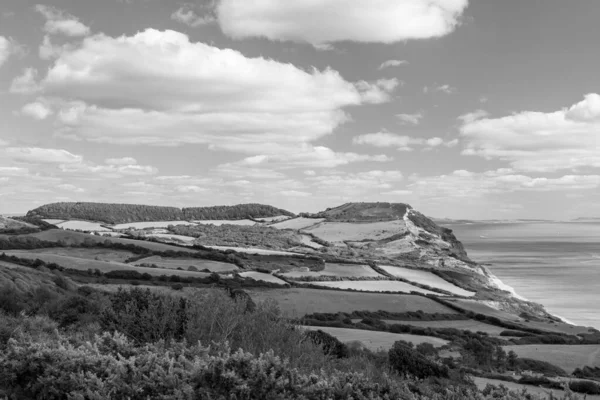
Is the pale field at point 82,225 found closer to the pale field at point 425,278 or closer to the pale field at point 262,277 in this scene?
the pale field at point 262,277

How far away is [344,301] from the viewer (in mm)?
49281

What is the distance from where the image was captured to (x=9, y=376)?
8.82 m

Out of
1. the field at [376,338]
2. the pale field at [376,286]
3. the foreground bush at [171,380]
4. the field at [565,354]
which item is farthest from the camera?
the pale field at [376,286]

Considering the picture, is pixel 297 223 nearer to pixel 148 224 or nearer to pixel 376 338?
pixel 148 224

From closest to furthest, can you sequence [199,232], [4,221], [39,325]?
→ [39,325] → [4,221] → [199,232]

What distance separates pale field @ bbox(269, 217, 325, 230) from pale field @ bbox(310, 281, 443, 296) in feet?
201

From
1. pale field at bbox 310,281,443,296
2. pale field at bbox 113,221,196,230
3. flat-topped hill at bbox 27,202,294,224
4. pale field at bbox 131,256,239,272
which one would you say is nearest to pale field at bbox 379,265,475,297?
pale field at bbox 310,281,443,296

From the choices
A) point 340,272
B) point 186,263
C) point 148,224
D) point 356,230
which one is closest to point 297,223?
point 356,230

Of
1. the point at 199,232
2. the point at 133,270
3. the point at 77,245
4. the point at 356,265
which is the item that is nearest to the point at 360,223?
the point at 199,232

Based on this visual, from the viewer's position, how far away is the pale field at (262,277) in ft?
188

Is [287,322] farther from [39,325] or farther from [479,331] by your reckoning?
[479,331]

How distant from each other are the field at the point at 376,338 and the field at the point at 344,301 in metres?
9.56

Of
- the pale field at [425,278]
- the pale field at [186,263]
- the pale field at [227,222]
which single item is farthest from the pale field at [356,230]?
the pale field at [186,263]

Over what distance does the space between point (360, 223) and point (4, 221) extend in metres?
71.3
